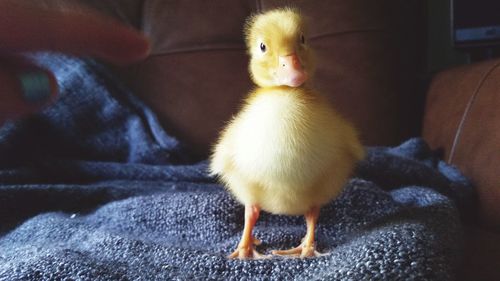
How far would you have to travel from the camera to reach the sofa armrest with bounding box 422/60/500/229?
0.72 meters

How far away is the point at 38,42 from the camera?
47 cm

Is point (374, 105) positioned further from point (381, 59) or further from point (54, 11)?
point (54, 11)

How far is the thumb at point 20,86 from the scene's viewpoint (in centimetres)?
49

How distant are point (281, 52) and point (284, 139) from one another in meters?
0.08

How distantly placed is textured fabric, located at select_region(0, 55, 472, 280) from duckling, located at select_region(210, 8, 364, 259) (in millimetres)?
57

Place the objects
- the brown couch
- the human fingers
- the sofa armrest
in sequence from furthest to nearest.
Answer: the brown couch < the sofa armrest < the human fingers

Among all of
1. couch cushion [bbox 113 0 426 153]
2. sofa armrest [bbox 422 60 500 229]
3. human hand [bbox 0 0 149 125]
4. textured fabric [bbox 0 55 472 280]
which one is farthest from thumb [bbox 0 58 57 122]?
sofa armrest [bbox 422 60 500 229]

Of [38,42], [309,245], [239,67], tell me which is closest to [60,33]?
[38,42]

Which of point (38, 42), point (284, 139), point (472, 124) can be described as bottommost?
point (472, 124)

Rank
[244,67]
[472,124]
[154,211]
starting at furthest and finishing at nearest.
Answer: [244,67], [472,124], [154,211]

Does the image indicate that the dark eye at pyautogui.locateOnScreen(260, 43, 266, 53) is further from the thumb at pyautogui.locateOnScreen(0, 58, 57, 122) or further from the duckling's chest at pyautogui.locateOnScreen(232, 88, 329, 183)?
the thumb at pyautogui.locateOnScreen(0, 58, 57, 122)

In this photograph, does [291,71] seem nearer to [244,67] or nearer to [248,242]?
[248,242]

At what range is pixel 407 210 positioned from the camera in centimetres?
59

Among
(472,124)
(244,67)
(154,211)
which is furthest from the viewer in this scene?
(244,67)
